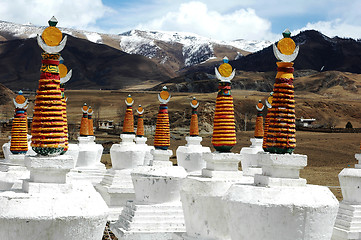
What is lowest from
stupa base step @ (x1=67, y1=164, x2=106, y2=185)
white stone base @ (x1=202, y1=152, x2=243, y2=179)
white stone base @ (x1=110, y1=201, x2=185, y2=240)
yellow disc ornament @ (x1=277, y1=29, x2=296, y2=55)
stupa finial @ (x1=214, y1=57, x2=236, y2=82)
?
white stone base @ (x1=110, y1=201, x2=185, y2=240)

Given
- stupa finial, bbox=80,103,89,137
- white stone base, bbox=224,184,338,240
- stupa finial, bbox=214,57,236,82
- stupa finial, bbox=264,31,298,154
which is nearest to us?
→ white stone base, bbox=224,184,338,240

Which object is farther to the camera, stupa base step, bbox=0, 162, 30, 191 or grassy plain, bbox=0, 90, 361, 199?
grassy plain, bbox=0, 90, 361, 199

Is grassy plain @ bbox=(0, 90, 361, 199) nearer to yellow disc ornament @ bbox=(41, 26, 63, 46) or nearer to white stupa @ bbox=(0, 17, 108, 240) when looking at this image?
white stupa @ bbox=(0, 17, 108, 240)

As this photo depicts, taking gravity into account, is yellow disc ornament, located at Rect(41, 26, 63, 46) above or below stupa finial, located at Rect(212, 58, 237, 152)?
above

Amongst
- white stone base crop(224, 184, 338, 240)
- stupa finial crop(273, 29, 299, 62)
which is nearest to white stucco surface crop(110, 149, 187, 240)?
white stone base crop(224, 184, 338, 240)

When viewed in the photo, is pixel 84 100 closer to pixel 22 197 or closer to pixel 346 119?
pixel 346 119

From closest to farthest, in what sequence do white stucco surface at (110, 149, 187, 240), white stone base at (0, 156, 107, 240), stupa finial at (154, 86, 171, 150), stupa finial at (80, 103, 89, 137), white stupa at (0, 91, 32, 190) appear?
white stone base at (0, 156, 107, 240) < white stupa at (0, 91, 32, 190) < white stucco surface at (110, 149, 187, 240) < stupa finial at (154, 86, 171, 150) < stupa finial at (80, 103, 89, 137)

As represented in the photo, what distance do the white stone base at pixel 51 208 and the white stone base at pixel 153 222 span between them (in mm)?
6149

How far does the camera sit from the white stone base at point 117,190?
17672mm

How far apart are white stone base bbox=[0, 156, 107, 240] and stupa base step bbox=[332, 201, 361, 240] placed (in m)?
7.77

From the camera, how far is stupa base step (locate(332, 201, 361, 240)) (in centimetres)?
1291

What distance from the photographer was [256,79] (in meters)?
126

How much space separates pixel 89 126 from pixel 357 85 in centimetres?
10757

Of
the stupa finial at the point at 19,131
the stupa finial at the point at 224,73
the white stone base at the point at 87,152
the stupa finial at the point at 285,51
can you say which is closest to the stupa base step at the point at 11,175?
the stupa finial at the point at 19,131
